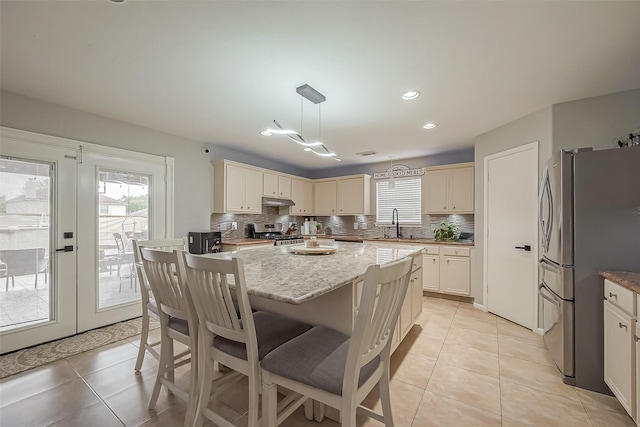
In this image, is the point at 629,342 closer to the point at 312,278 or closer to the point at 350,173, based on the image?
the point at 312,278

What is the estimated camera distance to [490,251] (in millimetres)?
3594

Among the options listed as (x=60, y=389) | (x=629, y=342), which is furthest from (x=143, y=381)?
(x=629, y=342)

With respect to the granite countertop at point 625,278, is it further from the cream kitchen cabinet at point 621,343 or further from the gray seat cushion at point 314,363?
the gray seat cushion at point 314,363

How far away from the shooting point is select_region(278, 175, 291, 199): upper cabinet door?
5.27m

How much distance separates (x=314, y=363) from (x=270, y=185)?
4138mm

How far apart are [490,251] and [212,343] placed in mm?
3665

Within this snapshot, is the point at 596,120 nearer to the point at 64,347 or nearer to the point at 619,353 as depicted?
the point at 619,353

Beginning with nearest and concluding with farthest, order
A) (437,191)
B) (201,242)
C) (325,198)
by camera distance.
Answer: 1. (201,242)
2. (437,191)
3. (325,198)

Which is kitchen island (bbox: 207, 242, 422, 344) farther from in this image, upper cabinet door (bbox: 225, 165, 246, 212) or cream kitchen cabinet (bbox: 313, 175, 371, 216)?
cream kitchen cabinet (bbox: 313, 175, 371, 216)

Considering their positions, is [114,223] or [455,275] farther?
[455,275]

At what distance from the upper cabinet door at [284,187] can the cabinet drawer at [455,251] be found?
311 cm

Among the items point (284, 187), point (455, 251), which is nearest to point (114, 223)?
point (284, 187)

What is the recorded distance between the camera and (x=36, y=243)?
266cm

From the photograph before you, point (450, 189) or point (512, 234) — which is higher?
point (450, 189)
